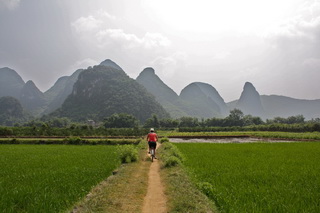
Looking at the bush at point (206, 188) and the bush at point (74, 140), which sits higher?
the bush at point (206, 188)

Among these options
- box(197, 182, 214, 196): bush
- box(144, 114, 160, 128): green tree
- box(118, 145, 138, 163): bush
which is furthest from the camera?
box(144, 114, 160, 128): green tree

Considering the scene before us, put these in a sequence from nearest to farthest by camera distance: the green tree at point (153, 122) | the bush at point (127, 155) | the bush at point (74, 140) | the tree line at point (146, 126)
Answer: the bush at point (127, 155) → the bush at point (74, 140) → the tree line at point (146, 126) → the green tree at point (153, 122)

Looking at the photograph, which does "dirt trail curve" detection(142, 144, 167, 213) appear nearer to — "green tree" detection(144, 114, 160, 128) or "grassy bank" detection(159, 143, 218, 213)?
"grassy bank" detection(159, 143, 218, 213)

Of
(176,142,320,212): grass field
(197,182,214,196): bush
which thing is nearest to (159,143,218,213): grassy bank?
(197,182,214,196): bush

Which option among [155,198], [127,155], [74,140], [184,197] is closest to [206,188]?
[184,197]

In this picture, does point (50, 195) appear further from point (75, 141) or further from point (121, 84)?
point (121, 84)

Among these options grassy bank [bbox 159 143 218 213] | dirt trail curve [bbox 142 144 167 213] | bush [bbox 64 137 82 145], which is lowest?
bush [bbox 64 137 82 145]

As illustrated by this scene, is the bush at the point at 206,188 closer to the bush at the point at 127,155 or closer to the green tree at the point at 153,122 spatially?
the bush at the point at 127,155

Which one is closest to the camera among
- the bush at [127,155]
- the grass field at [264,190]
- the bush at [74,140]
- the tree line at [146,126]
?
the grass field at [264,190]

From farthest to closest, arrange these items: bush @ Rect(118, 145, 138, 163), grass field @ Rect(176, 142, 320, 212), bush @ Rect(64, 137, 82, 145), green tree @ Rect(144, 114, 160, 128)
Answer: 1. green tree @ Rect(144, 114, 160, 128)
2. bush @ Rect(64, 137, 82, 145)
3. bush @ Rect(118, 145, 138, 163)
4. grass field @ Rect(176, 142, 320, 212)

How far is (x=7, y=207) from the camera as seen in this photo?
4.64 m

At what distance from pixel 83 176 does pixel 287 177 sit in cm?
763

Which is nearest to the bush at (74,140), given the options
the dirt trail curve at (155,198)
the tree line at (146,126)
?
the tree line at (146,126)

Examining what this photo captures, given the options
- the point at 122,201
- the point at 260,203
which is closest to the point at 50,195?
the point at 122,201
